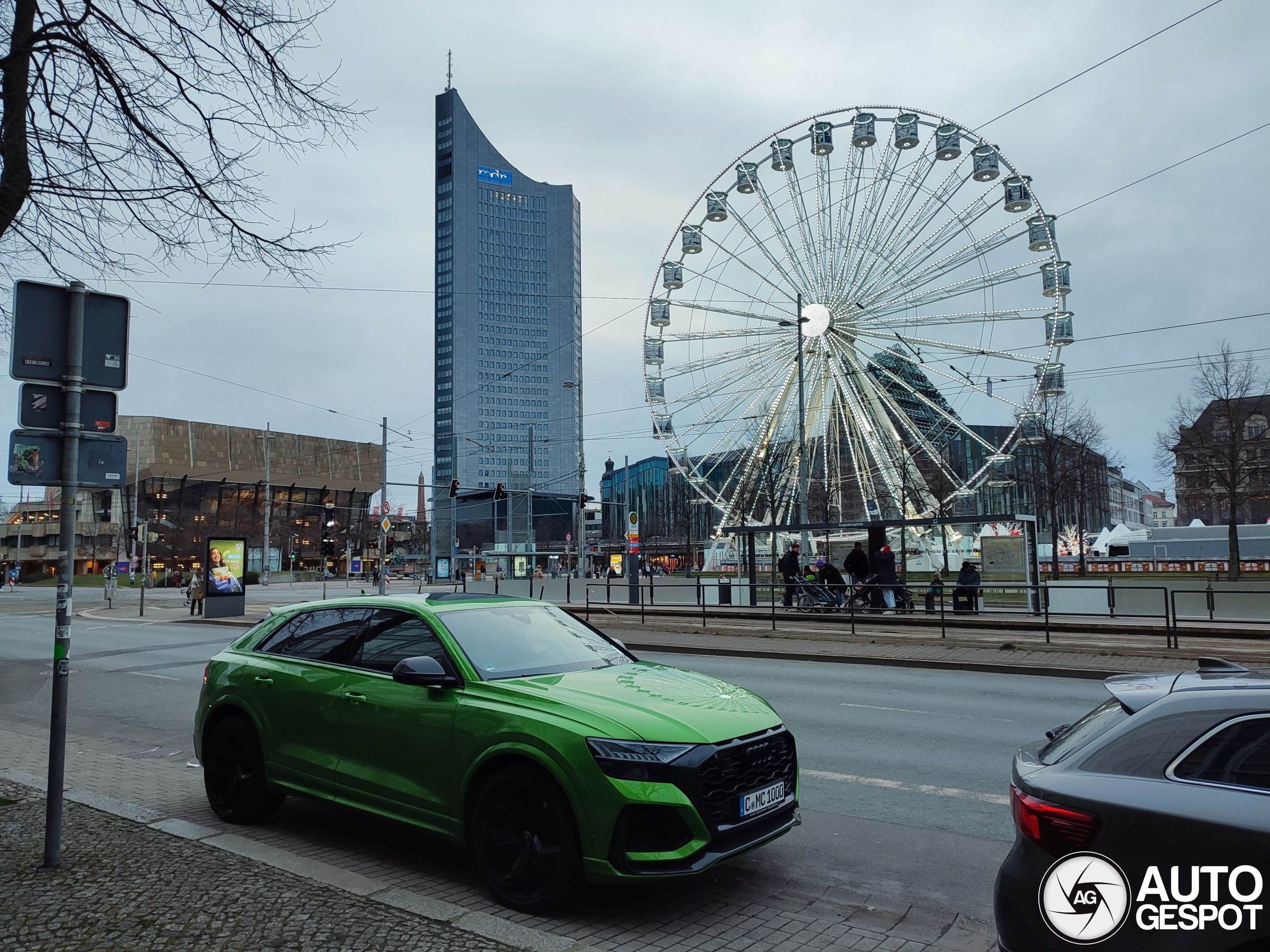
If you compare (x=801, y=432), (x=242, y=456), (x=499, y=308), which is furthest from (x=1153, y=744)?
(x=499, y=308)

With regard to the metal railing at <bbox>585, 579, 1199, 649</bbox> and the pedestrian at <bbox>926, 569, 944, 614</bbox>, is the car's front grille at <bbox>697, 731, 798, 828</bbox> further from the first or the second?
the pedestrian at <bbox>926, 569, 944, 614</bbox>

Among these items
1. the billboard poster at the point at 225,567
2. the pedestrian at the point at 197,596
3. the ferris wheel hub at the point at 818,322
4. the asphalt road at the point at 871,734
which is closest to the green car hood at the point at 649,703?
the asphalt road at the point at 871,734

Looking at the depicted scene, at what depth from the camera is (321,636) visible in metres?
6.04

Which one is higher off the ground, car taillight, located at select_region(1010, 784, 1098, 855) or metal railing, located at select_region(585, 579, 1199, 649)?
car taillight, located at select_region(1010, 784, 1098, 855)

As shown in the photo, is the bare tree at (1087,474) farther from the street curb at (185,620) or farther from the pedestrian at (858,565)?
the street curb at (185,620)

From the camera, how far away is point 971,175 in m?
31.1

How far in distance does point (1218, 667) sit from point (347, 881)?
4.20m

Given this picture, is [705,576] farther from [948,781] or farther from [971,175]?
[948,781]

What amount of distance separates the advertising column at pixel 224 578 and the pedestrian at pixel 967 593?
22174mm

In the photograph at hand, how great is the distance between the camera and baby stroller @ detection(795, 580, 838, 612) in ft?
79.3

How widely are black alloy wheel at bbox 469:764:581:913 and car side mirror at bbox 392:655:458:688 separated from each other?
0.61 m

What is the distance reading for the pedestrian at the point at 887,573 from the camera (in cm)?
2359

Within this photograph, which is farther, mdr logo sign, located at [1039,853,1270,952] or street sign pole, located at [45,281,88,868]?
street sign pole, located at [45,281,88,868]

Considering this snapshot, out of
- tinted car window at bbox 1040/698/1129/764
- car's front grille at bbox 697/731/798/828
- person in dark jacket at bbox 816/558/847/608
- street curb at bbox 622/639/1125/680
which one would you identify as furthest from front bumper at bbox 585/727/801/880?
person in dark jacket at bbox 816/558/847/608
